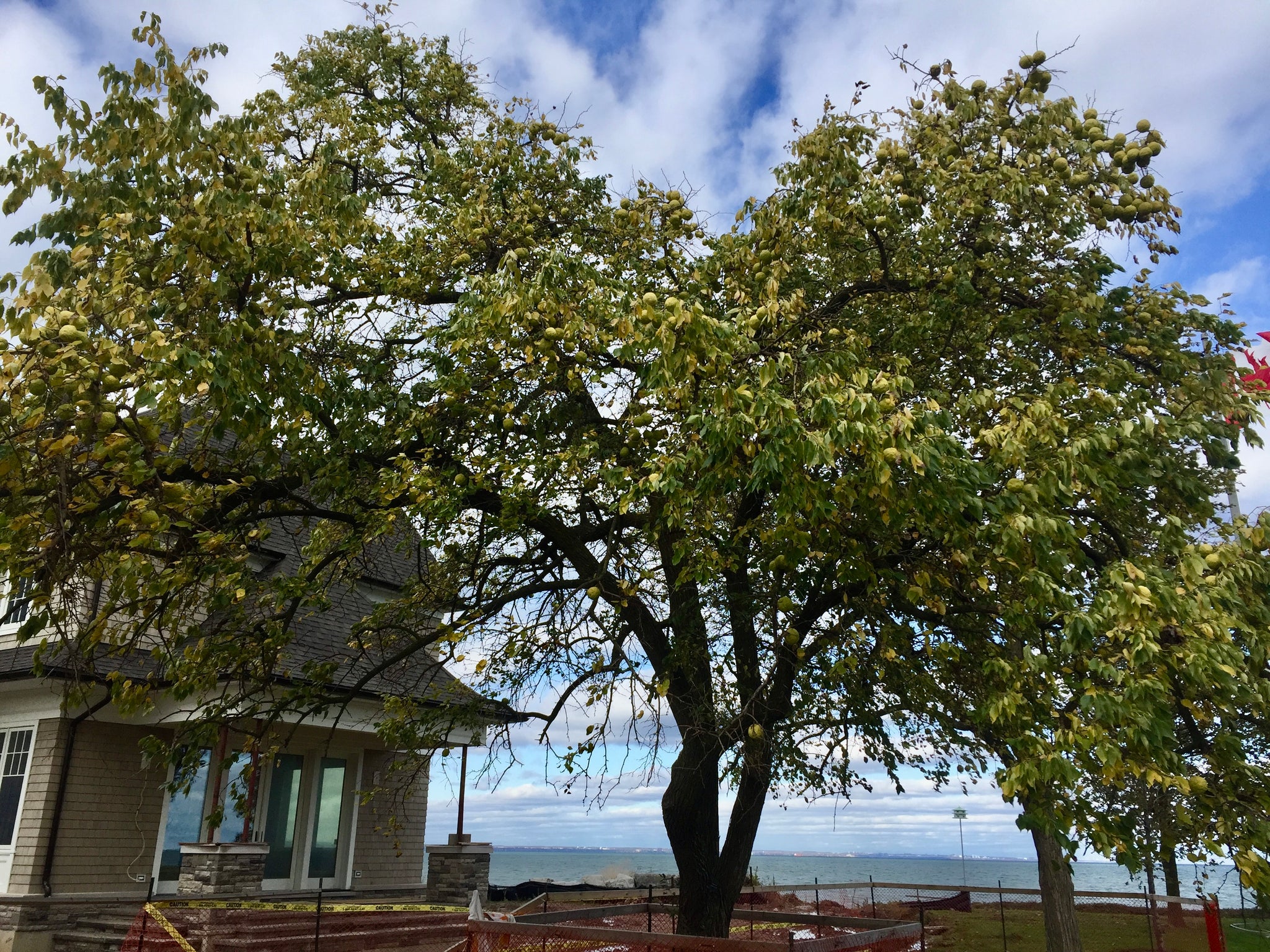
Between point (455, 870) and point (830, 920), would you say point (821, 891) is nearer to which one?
point (455, 870)

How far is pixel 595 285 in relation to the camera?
8688 millimetres

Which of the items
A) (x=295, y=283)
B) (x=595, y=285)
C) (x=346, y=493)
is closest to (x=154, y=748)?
(x=346, y=493)

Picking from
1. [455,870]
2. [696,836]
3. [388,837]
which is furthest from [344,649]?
[696,836]

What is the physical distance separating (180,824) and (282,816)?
6.02 ft

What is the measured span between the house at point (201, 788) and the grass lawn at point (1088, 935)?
9387mm

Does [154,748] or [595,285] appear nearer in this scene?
[595,285]

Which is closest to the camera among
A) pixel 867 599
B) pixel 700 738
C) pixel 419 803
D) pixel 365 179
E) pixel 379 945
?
pixel 867 599

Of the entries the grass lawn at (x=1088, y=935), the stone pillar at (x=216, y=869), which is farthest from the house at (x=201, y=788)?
the grass lawn at (x=1088, y=935)

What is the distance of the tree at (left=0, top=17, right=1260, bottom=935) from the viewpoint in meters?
6.47

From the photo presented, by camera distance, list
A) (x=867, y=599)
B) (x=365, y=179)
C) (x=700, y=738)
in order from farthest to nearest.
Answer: (x=365, y=179) < (x=700, y=738) < (x=867, y=599)

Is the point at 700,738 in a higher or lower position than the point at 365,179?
lower

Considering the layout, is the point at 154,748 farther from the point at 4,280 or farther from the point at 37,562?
the point at 4,280

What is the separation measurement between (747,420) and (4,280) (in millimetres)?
5050

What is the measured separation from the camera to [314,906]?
48.2 ft
